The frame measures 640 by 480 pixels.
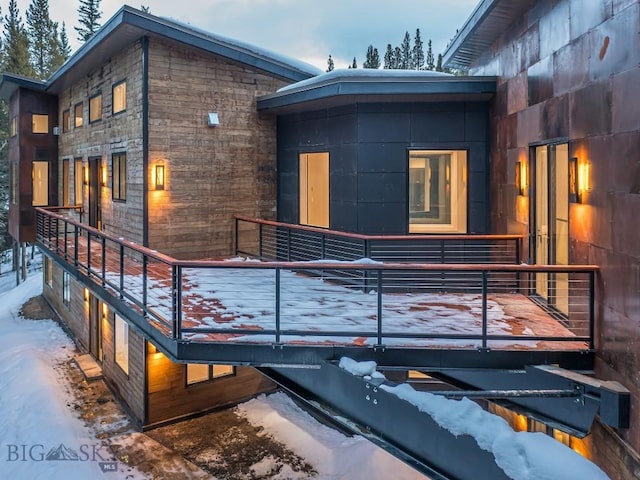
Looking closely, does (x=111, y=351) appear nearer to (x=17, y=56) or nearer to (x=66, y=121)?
(x=66, y=121)

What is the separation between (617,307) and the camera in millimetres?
4934

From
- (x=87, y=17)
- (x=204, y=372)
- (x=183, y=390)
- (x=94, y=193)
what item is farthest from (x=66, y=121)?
(x=87, y=17)

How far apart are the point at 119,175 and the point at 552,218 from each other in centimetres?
898

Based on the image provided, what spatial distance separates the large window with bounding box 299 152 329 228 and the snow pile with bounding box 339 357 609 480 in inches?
249

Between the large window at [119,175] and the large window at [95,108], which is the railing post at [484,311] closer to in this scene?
the large window at [119,175]

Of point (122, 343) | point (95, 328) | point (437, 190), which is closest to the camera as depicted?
point (437, 190)

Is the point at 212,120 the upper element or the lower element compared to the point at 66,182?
upper

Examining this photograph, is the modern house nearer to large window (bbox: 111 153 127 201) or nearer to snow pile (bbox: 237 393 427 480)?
large window (bbox: 111 153 127 201)

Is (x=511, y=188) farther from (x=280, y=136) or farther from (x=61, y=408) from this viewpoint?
(x=61, y=408)

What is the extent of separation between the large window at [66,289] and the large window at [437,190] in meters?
11.2

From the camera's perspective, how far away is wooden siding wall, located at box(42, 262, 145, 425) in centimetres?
1016

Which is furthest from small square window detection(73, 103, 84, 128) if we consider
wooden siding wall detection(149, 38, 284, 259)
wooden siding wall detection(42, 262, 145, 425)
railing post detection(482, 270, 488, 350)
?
railing post detection(482, 270, 488, 350)

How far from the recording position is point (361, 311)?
704 centimetres

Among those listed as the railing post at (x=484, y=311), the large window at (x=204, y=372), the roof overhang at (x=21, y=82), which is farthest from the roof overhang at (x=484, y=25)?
the roof overhang at (x=21, y=82)
